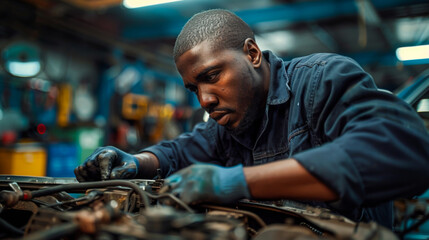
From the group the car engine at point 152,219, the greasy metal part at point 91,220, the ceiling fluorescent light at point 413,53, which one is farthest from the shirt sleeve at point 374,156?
the ceiling fluorescent light at point 413,53

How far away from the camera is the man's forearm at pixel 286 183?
2.94ft

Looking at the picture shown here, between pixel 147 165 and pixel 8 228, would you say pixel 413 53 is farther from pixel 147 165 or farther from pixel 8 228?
pixel 8 228

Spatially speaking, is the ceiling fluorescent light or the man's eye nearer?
the man's eye

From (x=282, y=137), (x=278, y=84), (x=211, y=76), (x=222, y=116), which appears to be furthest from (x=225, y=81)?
(x=282, y=137)

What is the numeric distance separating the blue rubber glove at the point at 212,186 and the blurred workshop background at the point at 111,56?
2065 millimetres

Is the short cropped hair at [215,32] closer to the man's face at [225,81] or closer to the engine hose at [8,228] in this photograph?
the man's face at [225,81]

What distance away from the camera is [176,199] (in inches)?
36.8

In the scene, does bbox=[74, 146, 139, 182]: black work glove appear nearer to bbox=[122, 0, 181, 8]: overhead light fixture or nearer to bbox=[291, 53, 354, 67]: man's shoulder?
bbox=[291, 53, 354, 67]: man's shoulder

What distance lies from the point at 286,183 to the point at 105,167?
3.02 feet

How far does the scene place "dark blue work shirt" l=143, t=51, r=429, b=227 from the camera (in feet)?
2.92

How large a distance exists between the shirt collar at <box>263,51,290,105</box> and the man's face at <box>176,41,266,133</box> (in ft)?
0.17

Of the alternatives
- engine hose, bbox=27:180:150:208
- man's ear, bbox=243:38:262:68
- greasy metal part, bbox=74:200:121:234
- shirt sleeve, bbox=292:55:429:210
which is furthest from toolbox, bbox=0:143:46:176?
shirt sleeve, bbox=292:55:429:210

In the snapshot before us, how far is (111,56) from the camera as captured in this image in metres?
6.72

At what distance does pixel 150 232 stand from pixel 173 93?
9.73 m
